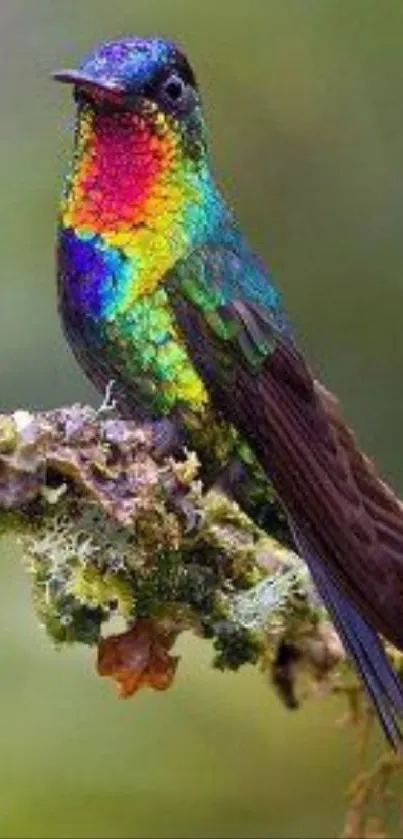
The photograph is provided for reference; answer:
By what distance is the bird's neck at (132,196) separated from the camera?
10.1 ft

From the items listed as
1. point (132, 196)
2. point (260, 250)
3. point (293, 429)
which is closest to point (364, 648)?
point (293, 429)

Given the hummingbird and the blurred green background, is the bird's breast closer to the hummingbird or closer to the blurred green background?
the hummingbird

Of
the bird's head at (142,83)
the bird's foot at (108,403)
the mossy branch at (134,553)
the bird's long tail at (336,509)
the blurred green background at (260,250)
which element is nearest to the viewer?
the mossy branch at (134,553)

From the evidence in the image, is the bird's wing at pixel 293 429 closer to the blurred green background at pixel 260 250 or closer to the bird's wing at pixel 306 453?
the bird's wing at pixel 306 453

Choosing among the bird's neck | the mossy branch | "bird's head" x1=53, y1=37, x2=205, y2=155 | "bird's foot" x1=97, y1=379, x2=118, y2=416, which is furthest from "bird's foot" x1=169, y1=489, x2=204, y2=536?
"bird's head" x1=53, y1=37, x2=205, y2=155

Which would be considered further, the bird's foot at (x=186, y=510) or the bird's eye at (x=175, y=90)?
the bird's eye at (x=175, y=90)

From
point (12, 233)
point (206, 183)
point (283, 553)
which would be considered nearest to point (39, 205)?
point (12, 233)

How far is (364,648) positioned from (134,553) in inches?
14.4

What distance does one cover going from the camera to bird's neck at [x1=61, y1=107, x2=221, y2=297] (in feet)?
10.1

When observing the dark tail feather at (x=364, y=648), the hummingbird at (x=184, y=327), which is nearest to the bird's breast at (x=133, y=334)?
the hummingbird at (x=184, y=327)

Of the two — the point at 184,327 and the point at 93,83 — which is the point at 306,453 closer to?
the point at 184,327

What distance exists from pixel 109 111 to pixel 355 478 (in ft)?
1.81

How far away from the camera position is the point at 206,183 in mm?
3229

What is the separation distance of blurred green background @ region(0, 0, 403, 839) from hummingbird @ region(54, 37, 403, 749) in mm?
689
